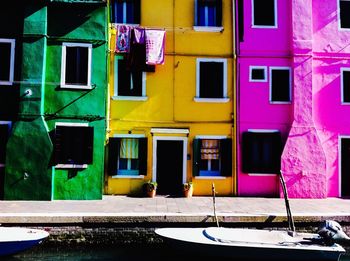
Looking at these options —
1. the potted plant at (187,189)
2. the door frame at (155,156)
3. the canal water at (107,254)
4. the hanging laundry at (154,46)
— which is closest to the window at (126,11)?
the hanging laundry at (154,46)

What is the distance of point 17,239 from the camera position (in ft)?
30.7

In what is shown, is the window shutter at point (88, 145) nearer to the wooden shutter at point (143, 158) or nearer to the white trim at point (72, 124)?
the white trim at point (72, 124)

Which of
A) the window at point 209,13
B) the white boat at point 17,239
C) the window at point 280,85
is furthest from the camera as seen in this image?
the window at point 209,13

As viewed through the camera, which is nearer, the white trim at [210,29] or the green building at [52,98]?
the green building at [52,98]

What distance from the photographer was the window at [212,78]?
16.5 m

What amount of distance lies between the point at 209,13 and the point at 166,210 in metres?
9.08

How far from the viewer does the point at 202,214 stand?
1110cm

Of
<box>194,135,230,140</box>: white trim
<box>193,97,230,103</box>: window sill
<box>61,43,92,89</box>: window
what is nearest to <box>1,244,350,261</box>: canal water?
<box>194,135,230,140</box>: white trim

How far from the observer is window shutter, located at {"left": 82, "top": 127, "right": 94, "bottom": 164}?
14.9 meters

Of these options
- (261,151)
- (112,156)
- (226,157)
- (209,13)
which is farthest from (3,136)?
(261,151)

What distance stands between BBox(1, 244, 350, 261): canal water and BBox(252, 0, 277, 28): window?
9984mm

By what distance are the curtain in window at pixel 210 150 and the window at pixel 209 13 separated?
200 inches

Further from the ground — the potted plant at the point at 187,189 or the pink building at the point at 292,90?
the pink building at the point at 292,90

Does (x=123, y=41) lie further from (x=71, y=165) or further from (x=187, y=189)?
(x=187, y=189)
